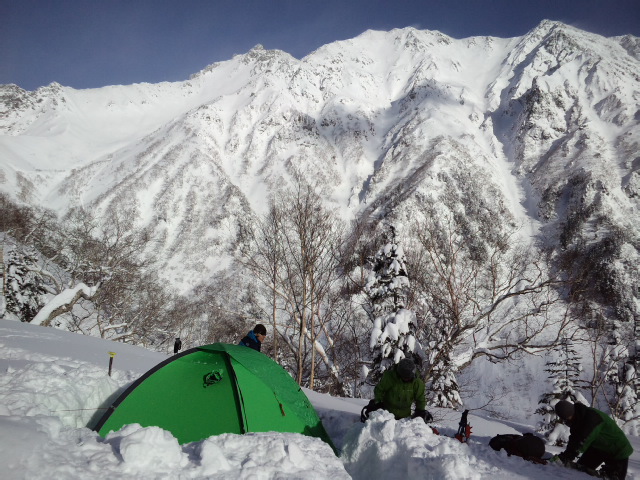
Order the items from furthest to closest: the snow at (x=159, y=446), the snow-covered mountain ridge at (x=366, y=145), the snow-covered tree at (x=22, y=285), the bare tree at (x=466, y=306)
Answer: the snow-covered mountain ridge at (x=366, y=145)
the snow-covered tree at (x=22, y=285)
the bare tree at (x=466, y=306)
the snow at (x=159, y=446)

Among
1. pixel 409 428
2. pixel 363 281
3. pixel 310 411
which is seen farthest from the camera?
pixel 363 281

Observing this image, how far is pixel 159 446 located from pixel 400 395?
12.2ft

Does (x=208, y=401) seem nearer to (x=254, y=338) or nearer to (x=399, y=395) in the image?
(x=254, y=338)

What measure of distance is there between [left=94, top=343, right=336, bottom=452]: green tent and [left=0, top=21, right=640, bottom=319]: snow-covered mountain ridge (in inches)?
2362

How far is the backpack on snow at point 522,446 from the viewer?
4551mm

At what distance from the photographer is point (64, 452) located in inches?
89.9

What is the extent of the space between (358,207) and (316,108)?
4485 cm

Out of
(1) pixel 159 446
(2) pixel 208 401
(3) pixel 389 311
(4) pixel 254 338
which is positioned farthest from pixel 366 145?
(1) pixel 159 446

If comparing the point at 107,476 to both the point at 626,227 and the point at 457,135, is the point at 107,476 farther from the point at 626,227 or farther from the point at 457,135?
the point at 457,135

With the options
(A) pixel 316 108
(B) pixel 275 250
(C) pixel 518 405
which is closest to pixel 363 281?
(B) pixel 275 250

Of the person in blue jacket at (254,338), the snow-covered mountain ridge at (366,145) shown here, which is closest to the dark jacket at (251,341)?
the person in blue jacket at (254,338)

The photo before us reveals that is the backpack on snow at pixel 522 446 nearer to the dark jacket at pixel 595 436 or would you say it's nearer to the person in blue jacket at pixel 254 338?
the dark jacket at pixel 595 436

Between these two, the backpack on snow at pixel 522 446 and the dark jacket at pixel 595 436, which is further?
the backpack on snow at pixel 522 446

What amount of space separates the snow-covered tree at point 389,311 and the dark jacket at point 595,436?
6.06 metres
